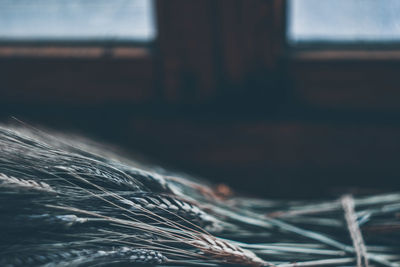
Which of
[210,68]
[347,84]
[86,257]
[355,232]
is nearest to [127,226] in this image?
[86,257]

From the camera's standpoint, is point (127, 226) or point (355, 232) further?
point (355, 232)

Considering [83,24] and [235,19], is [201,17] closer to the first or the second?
[235,19]

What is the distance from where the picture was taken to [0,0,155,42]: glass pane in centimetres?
104

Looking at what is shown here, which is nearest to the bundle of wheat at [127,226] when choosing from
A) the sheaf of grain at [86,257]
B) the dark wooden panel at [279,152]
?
the sheaf of grain at [86,257]

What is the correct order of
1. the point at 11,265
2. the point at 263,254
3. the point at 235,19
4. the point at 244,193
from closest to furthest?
1. the point at 11,265
2. the point at 263,254
3. the point at 235,19
4. the point at 244,193

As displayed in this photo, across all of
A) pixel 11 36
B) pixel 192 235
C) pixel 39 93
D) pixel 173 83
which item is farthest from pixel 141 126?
pixel 192 235

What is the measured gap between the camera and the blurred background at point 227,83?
95 centimetres

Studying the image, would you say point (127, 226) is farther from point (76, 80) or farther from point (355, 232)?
point (76, 80)

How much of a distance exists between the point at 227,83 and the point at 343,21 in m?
0.30

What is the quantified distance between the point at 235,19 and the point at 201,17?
7 centimetres

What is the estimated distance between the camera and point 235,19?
924mm

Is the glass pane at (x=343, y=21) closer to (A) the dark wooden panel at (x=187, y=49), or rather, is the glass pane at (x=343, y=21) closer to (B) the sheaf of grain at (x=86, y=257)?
(A) the dark wooden panel at (x=187, y=49)

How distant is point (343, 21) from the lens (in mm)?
990

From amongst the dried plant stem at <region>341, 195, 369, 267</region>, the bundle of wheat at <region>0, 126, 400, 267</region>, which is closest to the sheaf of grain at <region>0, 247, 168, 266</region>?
the bundle of wheat at <region>0, 126, 400, 267</region>
